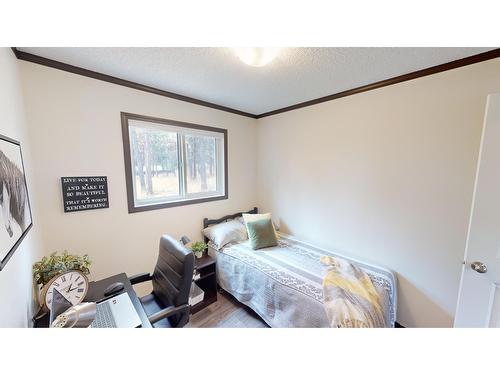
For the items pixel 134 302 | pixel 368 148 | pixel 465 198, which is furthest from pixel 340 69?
pixel 134 302

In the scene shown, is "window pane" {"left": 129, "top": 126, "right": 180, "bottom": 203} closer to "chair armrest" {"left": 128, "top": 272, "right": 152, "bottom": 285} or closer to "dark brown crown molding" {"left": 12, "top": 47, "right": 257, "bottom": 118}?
"dark brown crown molding" {"left": 12, "top": 47, "right": 257, "bottom": 118}

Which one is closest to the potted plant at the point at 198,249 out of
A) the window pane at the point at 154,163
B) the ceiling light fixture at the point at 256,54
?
the window pane at the point at 154,163

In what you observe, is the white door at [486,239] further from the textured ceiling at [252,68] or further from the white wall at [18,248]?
the white wall at [18,248]

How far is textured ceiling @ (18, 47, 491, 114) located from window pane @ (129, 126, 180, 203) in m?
0.49

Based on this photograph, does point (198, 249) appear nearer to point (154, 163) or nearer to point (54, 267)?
point (154, 163)

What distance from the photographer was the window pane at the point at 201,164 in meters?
2.32

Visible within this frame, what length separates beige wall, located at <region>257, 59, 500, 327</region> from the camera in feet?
4.59

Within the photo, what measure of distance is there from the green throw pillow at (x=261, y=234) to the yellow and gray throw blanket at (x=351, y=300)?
73cm

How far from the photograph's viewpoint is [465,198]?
1.39m

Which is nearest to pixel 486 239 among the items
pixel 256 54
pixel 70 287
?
pixel 256 54

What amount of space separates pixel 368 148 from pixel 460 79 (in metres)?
0.73

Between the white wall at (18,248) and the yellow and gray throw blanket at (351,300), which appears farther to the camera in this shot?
the yellow and gray throw blanket at (351,300)
